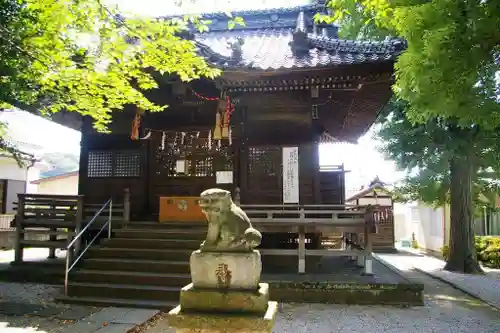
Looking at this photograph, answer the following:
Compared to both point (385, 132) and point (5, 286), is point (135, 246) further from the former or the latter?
point (385, 132)

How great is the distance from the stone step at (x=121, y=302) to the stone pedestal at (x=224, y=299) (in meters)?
3.34

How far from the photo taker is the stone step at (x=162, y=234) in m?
8.98

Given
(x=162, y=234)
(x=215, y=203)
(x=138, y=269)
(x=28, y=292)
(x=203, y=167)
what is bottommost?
(x=28, y=292)

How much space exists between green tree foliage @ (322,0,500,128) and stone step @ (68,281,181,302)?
5894 mm

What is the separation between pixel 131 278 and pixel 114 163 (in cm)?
449

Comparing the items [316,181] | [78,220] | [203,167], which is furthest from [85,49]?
[316,181]

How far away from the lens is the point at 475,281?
1197 cm

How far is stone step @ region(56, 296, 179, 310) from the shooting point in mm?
7051

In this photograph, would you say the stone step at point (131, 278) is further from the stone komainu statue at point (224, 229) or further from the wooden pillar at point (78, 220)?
the stone komainu statue at point (224, 229)

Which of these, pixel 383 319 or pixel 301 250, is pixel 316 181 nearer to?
pixel 301 250

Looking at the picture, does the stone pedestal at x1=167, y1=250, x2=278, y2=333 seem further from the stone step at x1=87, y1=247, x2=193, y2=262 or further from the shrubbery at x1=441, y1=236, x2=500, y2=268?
the shrubbery at x1=441, y1=236, x2=500, y2=268

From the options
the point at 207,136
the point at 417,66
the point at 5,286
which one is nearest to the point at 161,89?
the point at 207,136

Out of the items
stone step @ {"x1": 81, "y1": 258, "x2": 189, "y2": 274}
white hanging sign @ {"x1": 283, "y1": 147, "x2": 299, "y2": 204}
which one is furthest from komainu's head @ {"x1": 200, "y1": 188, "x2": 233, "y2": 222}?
white hanging sign @ {"x1": 283, "y1": 147, "x2": 299, "y2": 204}

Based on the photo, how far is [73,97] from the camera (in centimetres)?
591
